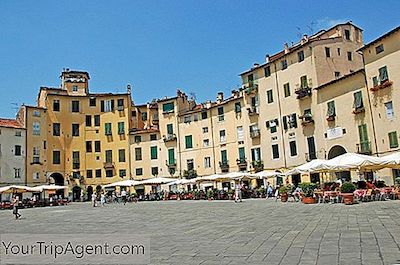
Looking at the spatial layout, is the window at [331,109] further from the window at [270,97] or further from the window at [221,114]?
the window at [221,114]

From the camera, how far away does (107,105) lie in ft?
207

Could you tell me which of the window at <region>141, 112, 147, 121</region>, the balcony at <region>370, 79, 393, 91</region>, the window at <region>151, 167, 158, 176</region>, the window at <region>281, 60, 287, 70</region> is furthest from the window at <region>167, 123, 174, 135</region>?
the balcony at <region>370, 79, 393, 91</region>

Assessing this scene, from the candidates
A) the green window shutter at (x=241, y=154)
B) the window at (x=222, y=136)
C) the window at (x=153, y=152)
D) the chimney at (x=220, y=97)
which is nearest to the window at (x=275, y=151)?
the green window shutter at (x=241, y=154)

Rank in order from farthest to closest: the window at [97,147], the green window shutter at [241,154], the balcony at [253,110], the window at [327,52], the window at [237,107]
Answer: the window at [97,147]
the window at [237,107]
the green window shutter at [241,154]
the balcony at [253,110]
the window at [327,52]

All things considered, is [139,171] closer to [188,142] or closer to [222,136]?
[188,142]

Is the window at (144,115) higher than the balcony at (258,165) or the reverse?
higher

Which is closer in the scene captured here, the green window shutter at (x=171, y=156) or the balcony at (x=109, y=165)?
the green window shutter at (x=171, y=156)

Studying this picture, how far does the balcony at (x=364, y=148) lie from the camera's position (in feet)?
114

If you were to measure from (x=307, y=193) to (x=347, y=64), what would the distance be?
67.2 ft

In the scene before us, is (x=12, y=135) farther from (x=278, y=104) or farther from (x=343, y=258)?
(x=343, y=258)

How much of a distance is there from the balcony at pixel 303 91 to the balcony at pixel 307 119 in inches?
73.3

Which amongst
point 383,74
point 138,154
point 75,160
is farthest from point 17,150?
point 383,74

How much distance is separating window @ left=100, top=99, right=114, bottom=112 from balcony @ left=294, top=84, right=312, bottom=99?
3001 cm

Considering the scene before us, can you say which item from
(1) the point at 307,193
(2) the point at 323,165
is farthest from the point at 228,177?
(2) the point at 323,165
